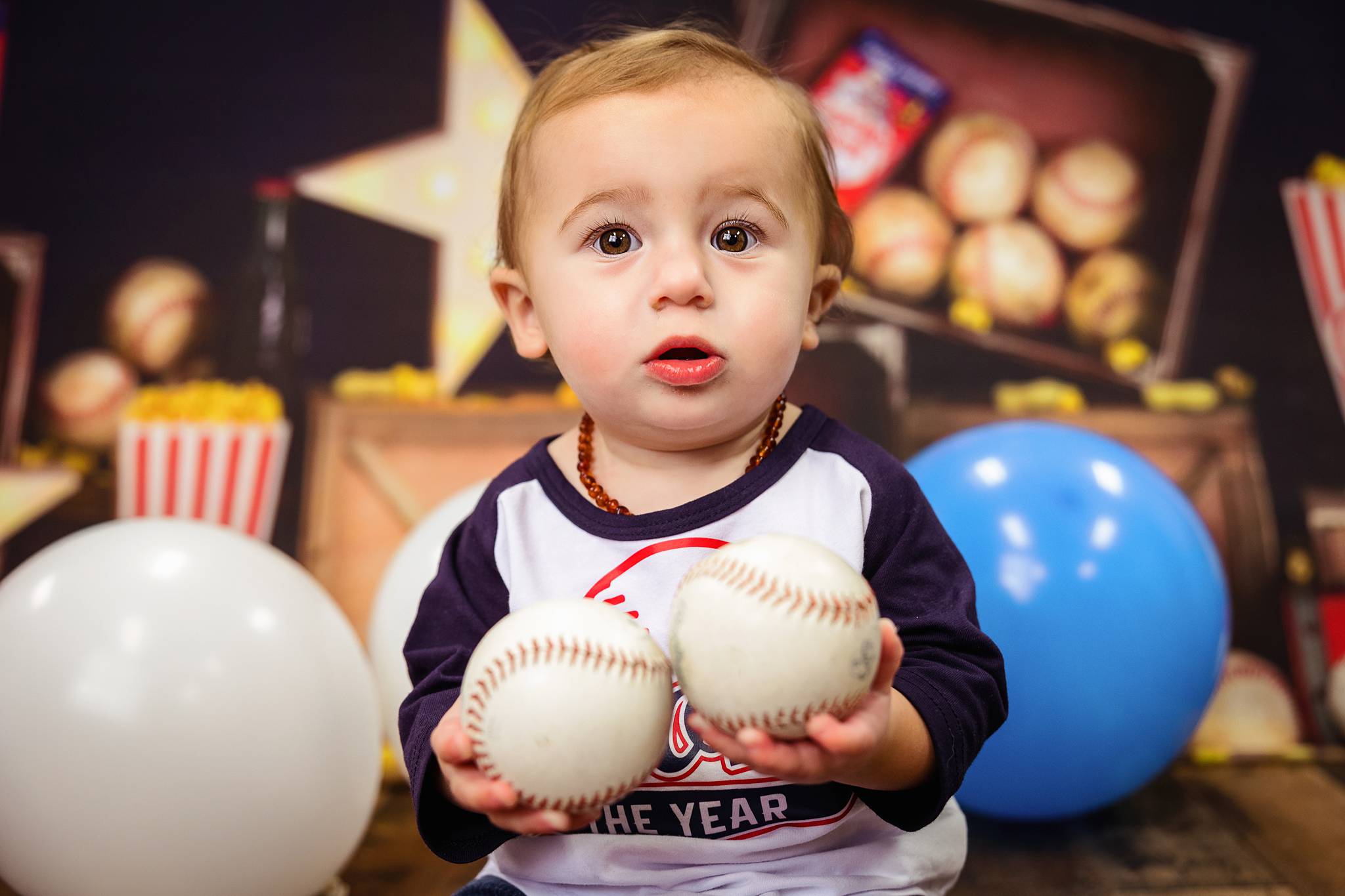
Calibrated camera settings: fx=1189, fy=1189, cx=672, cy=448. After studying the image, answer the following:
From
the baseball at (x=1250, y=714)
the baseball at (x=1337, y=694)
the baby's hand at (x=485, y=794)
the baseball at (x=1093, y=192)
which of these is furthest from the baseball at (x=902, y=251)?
the baby's hand at (x=485, y=794)

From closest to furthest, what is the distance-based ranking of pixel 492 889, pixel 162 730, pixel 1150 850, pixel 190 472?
1. pixel 492 889
2. pixel 162 730
3. pixel 1150 850
4. pixel 190 472

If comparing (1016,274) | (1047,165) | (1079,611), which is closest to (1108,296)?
(1016,274)

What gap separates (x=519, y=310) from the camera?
4.20 ft

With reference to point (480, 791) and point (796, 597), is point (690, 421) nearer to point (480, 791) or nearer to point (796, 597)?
point (796, 597)

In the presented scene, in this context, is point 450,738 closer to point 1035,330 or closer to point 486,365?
point 486,365

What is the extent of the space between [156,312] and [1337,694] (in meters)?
2.91

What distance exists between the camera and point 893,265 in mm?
2990

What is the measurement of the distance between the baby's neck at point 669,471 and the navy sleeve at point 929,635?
110 mm

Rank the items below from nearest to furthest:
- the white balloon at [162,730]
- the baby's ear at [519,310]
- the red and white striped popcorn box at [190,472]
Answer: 1. the baby's ear at [519,310]
2. the white balloon at [162,730]
3. the red and white striped popcorn box at [190,472]

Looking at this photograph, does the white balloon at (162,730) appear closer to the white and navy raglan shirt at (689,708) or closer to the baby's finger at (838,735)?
the white and navy raglan shirt at (689,708)

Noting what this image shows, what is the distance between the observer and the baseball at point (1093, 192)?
2955 mm

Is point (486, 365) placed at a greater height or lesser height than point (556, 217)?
lesser

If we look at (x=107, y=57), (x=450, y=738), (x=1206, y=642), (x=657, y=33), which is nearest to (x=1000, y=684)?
(x=450, y=738)

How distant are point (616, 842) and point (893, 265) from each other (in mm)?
2121
